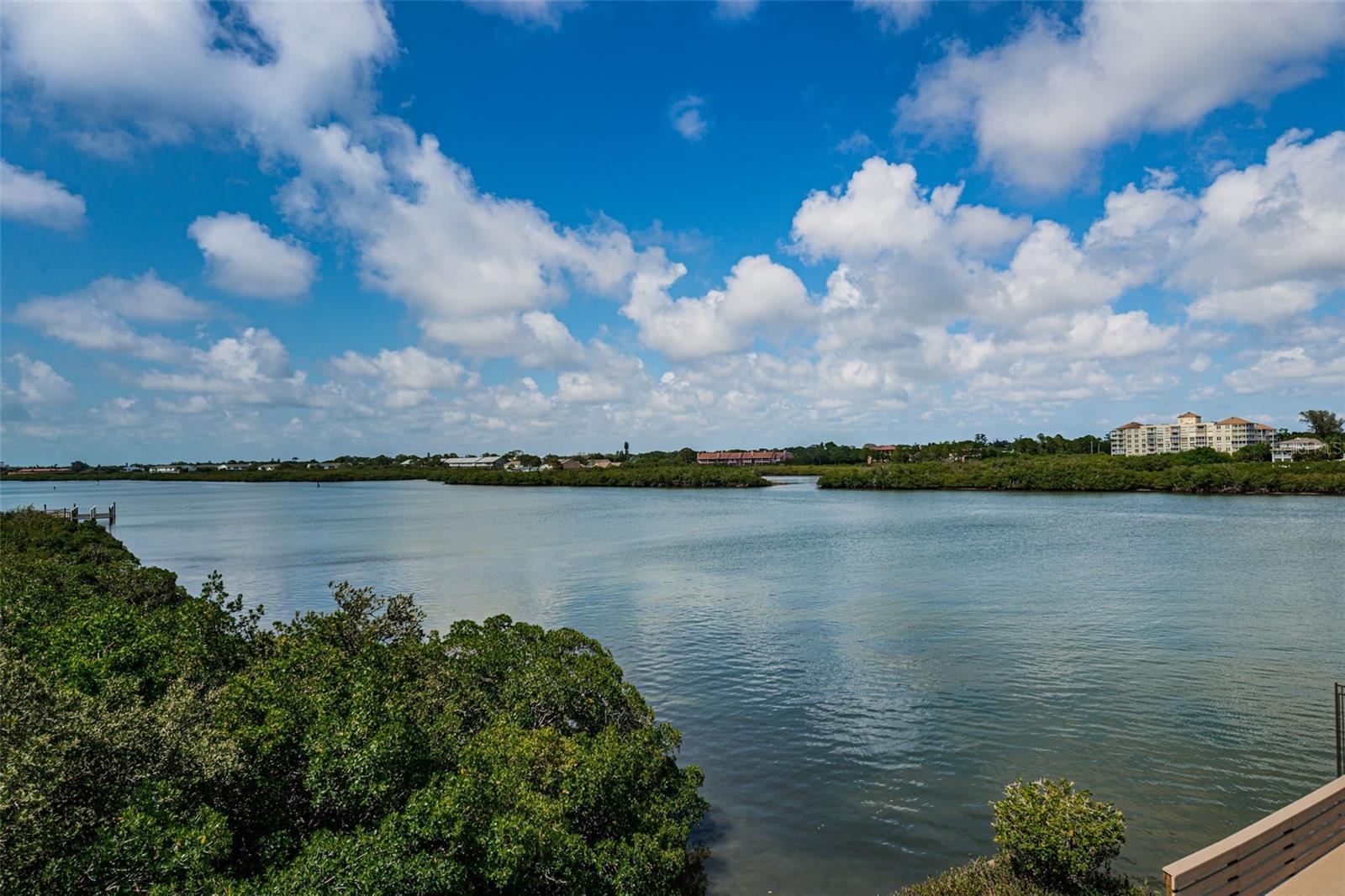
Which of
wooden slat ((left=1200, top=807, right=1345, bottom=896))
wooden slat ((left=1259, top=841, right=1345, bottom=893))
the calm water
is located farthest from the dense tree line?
wooden slat ((left=1259, top=841, right=1345, bottom=893))

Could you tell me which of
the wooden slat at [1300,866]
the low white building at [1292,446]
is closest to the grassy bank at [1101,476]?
the low white building at [1292,446]

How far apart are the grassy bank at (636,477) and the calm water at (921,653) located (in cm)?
6930

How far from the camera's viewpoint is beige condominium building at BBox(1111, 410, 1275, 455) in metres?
159

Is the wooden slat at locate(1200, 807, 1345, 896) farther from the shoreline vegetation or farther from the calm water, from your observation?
the shoreline vegetation

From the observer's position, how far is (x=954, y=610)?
83.4ft

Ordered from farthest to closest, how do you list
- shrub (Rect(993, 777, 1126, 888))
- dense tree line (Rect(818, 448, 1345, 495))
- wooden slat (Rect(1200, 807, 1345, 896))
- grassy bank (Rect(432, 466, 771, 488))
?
grassy bank (Rect(432, 466, 771, 488)), dense tree line (Rect(818, 448, 1345, 495)), shrub (Rect(993, 777, 1126, 888)), wooden slat (Rect(1200, 807, 1345, 896))

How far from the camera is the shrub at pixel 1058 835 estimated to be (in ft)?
27.2

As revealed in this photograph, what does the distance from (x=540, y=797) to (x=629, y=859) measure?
4.44 feet

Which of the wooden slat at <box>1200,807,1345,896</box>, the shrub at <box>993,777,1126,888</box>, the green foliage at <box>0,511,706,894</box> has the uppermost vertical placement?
the green foliage at <box>0,511,706,894</box>

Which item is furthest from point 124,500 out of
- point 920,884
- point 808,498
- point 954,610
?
point 920,884

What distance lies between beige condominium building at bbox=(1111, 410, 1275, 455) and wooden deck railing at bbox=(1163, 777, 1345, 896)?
170 meters

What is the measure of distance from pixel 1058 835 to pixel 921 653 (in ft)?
39.8

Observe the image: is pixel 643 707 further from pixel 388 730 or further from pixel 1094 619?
pixel 1094 619

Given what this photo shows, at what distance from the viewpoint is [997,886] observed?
8641mm
